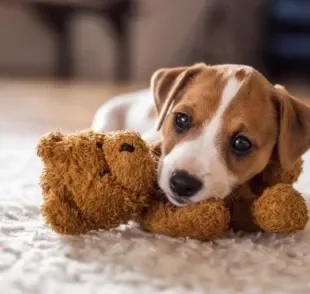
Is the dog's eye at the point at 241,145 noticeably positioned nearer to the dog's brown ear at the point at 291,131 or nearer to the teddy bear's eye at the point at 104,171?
the dog's brown ear at the point at 291,131

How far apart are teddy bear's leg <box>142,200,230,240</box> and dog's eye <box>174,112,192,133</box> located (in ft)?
0.76

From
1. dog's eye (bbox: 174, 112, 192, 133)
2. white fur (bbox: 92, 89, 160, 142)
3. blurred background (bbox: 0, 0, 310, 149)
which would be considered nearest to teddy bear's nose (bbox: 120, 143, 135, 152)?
dog's eye (bbox: 174, 112, 192, 133)

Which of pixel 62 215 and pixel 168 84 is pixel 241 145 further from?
pixel 62 215

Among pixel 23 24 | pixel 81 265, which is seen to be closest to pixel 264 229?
pixel 81 265

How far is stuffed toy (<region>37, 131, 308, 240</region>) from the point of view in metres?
1.54

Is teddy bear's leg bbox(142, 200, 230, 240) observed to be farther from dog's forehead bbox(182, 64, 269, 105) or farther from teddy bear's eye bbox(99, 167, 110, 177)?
dog's forehead bbox(182, 64, 269, 105)

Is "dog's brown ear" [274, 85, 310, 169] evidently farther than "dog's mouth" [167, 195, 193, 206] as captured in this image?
Yes

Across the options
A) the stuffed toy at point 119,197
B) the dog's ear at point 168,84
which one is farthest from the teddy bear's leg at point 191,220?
the dog's ear at point 168,84

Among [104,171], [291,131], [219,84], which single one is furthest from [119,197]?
[291,131]

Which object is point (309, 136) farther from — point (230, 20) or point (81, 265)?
point (230, 20)

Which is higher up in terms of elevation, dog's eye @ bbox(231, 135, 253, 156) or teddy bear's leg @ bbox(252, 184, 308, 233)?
dog's eye @ bbox(231, 135, 253, 156)

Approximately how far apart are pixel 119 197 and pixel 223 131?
0.33 metres

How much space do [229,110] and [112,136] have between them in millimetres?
330

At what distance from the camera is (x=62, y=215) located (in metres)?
1.52
